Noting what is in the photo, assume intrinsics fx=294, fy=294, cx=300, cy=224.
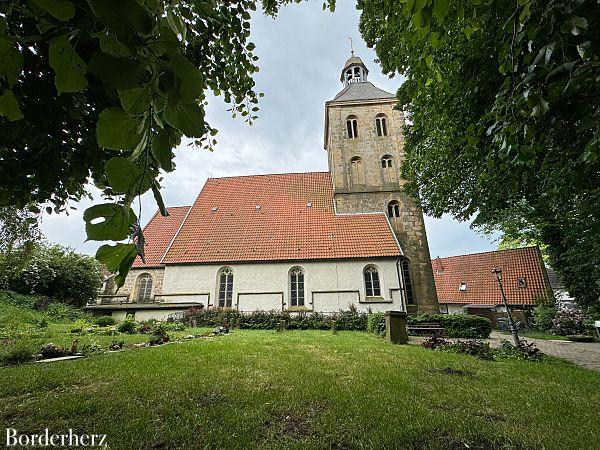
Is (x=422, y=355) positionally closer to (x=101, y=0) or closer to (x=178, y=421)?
(x=178, y=421)

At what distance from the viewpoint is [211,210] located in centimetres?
1995

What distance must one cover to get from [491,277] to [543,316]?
5190 millimetres

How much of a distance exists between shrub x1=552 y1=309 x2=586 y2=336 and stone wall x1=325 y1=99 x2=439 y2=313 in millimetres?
6737

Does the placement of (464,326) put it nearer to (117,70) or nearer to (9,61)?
(117,70)

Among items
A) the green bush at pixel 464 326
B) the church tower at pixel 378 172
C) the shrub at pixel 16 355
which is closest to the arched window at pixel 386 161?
the church tower at pixel 378 172

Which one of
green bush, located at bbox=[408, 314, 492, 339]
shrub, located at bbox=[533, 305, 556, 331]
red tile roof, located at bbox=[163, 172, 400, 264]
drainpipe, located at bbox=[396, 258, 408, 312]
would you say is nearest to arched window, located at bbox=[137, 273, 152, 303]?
red tile roof, located at bbox=[163, 172, 400, 264]

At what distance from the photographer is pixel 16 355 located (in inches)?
213

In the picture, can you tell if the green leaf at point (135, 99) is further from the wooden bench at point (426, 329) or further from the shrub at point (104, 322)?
the shrub at point (104, 322)

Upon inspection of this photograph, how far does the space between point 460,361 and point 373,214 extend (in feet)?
40.8

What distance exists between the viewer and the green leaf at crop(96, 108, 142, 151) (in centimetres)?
57

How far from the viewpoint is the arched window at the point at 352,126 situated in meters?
21.2

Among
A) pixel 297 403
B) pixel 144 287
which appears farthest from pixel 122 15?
pixel 144 287

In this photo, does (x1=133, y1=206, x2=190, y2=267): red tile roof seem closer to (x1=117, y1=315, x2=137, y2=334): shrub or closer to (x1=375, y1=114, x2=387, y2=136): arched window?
(x1=117, y1=315, x2=137, y2=334): shrub

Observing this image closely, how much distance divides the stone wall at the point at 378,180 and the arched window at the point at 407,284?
25 cm
